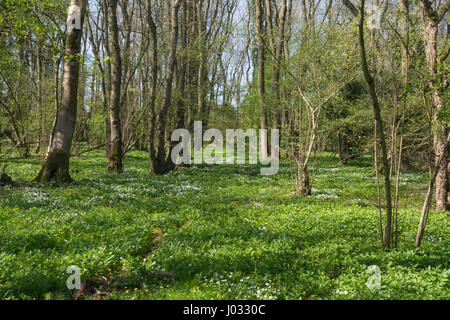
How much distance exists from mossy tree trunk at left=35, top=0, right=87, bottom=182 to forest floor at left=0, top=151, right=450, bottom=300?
1295 millimetres

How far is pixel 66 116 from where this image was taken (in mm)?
11844

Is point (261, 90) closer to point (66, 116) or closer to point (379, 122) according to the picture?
point (66, 116)

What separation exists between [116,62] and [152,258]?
13.1 meters

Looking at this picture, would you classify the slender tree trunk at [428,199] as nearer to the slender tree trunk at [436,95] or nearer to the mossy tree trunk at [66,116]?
the slender tree trunk at [436,95]

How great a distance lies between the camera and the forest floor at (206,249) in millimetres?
4398

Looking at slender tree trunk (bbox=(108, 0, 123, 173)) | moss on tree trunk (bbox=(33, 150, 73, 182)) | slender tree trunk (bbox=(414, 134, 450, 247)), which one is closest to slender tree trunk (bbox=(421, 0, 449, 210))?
slender tree trunk (bbox=(414, 134, 450, 247))

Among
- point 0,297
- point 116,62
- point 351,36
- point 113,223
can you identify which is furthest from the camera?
point 116,62

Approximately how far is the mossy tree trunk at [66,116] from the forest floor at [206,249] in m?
1.29

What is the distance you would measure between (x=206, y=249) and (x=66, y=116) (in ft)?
29.9

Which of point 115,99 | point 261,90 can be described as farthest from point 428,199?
point 261,90

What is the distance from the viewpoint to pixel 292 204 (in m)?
9.90

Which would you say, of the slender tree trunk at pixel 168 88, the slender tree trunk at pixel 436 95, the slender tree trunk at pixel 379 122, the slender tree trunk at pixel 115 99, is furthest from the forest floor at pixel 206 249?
the slender tree trunk at pixel 168 88
